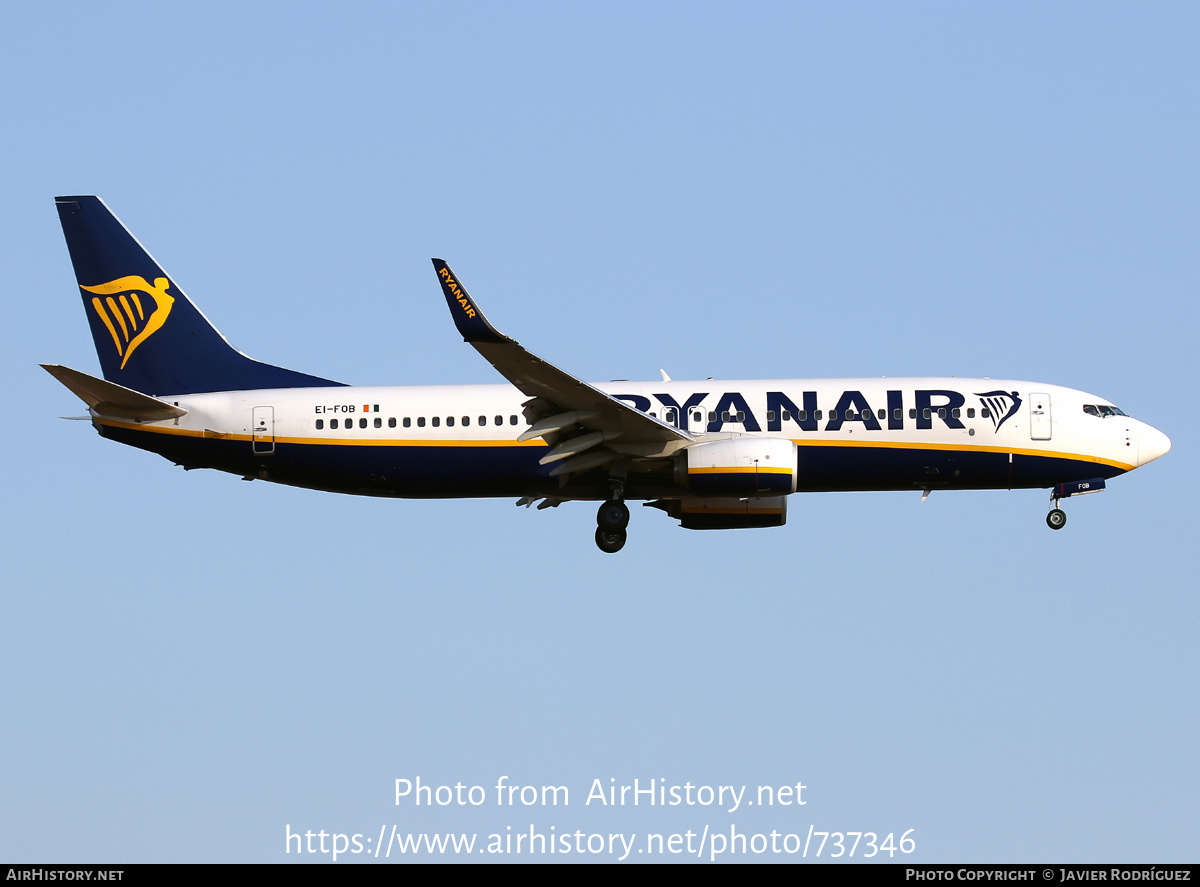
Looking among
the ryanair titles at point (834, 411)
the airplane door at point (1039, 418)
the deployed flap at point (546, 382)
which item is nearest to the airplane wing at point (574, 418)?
the deployed flap at point (546, 382)

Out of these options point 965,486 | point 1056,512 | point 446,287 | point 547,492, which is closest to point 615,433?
point 547,492

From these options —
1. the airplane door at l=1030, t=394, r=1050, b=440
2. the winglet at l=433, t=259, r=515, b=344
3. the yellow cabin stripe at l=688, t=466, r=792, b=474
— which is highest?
the winglet at l=433, t=259, r=515, b=344

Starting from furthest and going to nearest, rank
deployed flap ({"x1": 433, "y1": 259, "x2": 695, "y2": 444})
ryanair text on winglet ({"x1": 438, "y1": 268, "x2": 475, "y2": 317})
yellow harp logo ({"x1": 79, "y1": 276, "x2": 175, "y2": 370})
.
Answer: yellow harp logo ({"x1": 79, "y1": 276, "x2": 175, "y2": 370}) < deployed flap ({"x1": 433, "y1": 259, "x2": 695, "y2": 444}) < ryanair text on winglet ({"x1": 438, "y1": 268, "x2": 475, "y2": 317})

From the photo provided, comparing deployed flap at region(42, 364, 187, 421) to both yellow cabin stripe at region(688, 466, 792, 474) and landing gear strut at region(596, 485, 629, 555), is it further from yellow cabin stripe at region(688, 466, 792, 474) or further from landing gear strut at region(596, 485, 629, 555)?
yellow cabin stripe at region(688, 466, 792, 474)

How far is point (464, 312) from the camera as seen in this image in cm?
3234

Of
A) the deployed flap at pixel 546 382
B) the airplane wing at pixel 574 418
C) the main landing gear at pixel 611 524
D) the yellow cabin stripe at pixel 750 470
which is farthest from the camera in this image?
the main landing gear at pixel 611 524

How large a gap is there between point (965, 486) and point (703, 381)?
24.9 feet

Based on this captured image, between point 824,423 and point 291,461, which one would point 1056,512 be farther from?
point 291,461

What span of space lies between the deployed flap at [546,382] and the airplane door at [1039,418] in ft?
30.7

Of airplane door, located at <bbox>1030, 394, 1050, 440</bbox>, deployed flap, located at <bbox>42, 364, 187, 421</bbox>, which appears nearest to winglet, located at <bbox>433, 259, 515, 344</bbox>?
deployed flap, located at <bbox>42, 364, 187, 421</bbox>

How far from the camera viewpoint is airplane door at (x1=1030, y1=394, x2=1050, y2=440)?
38938 millimetres

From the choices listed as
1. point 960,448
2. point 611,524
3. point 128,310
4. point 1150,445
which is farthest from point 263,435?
point 1150,445

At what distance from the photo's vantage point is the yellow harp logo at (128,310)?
41.4m

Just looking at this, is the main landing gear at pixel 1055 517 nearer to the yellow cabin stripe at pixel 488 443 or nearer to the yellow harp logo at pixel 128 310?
the yellow cabin stripe at pixel 488 443
